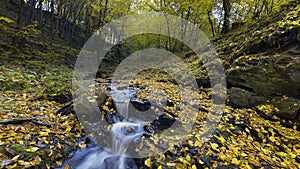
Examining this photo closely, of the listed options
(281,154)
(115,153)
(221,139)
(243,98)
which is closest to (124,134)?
(115,153)

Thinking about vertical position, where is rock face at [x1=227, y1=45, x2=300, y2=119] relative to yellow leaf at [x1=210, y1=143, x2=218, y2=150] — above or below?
above

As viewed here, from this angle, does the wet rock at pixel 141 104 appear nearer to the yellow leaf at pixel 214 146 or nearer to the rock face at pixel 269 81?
the yellow leaf at pixel 214 146

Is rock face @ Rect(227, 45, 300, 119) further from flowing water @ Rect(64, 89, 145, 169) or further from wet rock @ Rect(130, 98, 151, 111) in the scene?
flowing water @ Rect(64, 89, 145, 169)

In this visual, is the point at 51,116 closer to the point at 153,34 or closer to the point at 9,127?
the point at 9,127

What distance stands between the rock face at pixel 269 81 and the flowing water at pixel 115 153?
131 inches

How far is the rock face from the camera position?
4234mm

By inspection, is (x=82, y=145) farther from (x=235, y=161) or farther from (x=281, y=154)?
(x=281, y=154)

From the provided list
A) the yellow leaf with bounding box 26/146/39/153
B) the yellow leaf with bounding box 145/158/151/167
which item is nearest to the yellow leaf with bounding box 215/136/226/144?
the yellow leaf with bounding box 145/158/151/167

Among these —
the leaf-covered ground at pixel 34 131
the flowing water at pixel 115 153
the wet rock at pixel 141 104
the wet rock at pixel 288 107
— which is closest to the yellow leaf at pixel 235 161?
the flowing water at pixel 115 153

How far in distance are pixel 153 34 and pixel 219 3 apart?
8.63 metres

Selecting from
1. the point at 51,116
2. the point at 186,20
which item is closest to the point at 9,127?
the point at 51,116

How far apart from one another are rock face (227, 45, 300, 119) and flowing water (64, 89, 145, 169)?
3.34 metres

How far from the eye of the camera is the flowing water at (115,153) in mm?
3113

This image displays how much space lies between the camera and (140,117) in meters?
4.80
